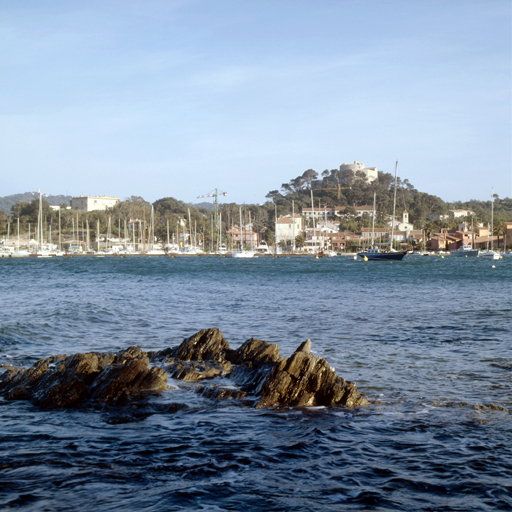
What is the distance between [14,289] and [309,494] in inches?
1449

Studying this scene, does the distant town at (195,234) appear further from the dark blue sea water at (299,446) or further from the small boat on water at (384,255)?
the dark blue sea water at (299,446)

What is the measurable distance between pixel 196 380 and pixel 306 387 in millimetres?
2977

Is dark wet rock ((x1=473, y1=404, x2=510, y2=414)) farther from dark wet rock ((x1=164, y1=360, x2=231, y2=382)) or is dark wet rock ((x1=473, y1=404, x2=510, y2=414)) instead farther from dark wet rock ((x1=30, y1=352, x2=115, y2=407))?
dark wet rock ((x1=30, y1=352, x2=115, y2=407))

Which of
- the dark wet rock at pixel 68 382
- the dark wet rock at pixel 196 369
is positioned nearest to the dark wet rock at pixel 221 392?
the dark wet rock at pixel 196 369

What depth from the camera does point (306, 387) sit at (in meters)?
10.2

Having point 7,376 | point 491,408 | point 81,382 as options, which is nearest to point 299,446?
point 491,408

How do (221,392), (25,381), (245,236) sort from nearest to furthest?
1. (221,392)
2. (25,381)
3. (245,236)

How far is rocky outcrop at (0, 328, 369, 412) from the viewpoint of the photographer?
33.3 feet

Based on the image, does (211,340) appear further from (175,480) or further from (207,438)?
(175,480)

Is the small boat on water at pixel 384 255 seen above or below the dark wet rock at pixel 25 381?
above

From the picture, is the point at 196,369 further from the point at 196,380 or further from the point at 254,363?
the point at 254,363

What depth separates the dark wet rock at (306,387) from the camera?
33.0 feet

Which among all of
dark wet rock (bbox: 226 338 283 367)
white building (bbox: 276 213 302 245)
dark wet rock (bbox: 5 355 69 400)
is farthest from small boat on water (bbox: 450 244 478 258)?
dark wet rock (bbox: 5 355 69 400)

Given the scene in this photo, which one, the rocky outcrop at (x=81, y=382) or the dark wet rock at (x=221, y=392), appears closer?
the rocky outcrop at (x=81, y=382)
